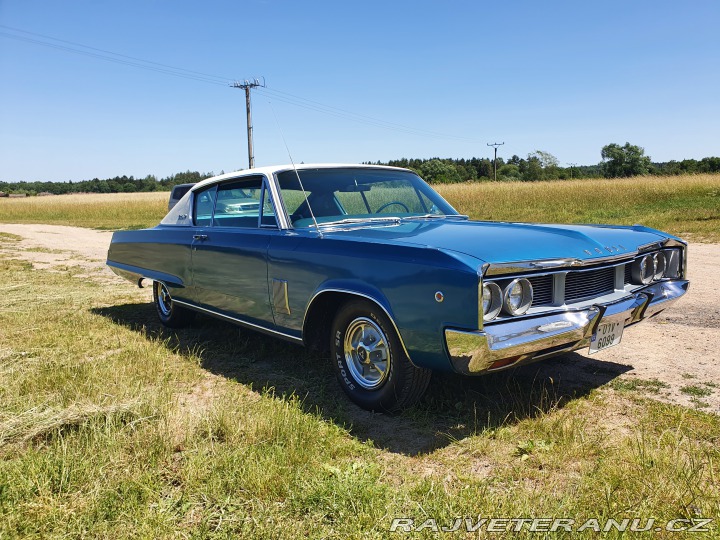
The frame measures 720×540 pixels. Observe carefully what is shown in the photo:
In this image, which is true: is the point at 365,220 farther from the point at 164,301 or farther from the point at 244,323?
the point at 164,301

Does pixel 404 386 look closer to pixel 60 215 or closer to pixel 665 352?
pixel 665 352

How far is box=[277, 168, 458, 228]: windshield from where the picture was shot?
413 cm

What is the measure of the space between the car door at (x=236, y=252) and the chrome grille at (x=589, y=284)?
2.03 metres

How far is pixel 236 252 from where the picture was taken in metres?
4.37

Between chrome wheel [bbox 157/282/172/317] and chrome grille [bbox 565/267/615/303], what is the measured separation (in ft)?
13.1

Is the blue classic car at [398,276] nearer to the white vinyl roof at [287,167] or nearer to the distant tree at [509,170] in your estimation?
the white vinyl roof at [287,167]

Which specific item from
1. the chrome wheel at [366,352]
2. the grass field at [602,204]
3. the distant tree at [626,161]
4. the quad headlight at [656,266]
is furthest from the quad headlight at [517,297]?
the distant tree at [626,161]

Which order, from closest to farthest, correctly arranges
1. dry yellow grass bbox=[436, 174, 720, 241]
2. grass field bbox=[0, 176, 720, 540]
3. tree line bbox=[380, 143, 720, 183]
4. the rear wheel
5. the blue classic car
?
grass field bbox=[0, 176, 720, 540]
the blue classic car
the rear wheel
dry yellow grass bbox=[436, 174, 720, 241]
tree line bbox=[380, 143, 720, 183]

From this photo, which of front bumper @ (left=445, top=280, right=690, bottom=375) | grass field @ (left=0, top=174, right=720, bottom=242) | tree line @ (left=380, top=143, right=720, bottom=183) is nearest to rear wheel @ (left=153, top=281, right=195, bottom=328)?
front bumper @ (left=445, top=280, right=690, bottom=375)

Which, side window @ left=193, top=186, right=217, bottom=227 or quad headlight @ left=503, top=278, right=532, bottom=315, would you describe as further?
side window @ left=193, top=186, right=217, bottom=227

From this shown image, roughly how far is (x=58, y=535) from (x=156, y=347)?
2.85 meters

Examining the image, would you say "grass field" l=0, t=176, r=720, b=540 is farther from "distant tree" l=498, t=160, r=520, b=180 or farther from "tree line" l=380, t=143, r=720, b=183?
"distant tree" l=498, t=160, r=520, b=180

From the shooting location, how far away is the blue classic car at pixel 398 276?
287cm

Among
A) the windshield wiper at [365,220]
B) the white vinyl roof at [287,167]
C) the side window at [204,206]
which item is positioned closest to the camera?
the windshield wiper at [365,220]
